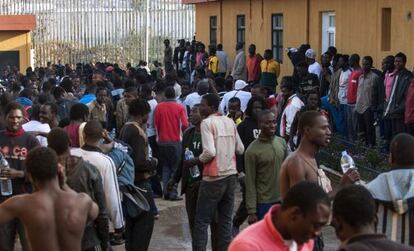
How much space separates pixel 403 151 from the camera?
7.65 metres

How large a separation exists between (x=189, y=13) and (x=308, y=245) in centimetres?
3678

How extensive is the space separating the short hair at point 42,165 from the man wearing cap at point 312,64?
13.8 metres

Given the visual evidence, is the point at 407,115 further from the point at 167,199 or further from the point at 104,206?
the point at 104,206

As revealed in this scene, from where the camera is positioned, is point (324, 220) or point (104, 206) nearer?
point (324, 220)

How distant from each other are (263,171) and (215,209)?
0.99 metres

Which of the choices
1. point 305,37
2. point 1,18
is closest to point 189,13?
point 1,18

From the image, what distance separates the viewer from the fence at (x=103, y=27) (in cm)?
4178

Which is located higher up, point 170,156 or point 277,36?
point 277,36

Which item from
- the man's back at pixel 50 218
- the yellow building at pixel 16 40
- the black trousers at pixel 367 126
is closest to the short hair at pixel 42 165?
the man's back at pixel 50 218

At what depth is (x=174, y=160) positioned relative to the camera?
15.0m

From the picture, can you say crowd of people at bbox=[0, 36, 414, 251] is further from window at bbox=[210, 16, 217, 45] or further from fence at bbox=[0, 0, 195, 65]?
fence at bbox=[0, 0, 195, 65]

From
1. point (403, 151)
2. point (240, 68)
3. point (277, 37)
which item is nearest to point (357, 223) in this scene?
point (403, 151)

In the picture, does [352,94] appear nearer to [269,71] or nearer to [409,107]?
[409,107]

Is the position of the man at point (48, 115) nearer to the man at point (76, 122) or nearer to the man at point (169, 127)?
the man at point (76, 122)
